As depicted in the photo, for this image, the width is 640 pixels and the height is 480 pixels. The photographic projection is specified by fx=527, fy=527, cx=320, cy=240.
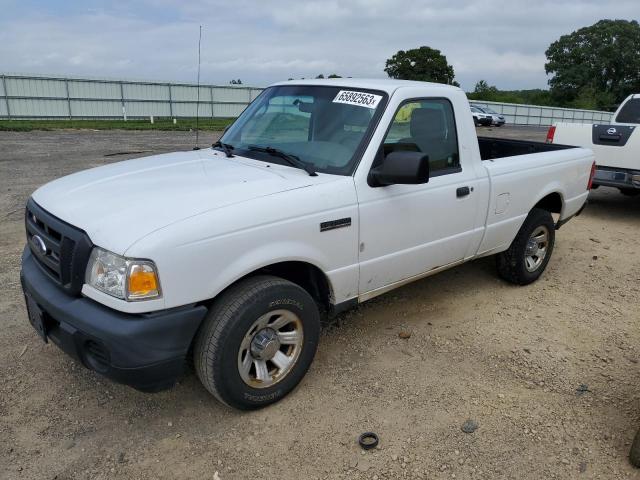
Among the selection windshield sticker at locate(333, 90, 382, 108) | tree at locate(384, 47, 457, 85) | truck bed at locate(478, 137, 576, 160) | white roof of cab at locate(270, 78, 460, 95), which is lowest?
truck bed at locate(478, 137, 576, 160)

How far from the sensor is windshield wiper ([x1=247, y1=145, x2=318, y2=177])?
3.32 meters

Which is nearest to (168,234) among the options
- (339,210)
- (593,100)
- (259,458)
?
(339,210)

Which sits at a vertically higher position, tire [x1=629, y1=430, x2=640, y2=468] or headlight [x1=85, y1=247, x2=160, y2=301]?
headlight [x1=85, y1=247, x2=160, y2=301]

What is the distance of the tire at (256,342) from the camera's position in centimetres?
279

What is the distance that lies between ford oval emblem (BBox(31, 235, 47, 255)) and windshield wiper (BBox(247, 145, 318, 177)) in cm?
151

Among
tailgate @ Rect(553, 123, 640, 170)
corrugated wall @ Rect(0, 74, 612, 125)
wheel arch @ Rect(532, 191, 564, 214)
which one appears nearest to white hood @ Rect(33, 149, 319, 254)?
wheel arch @ Rect(532, 191, 564, 214)

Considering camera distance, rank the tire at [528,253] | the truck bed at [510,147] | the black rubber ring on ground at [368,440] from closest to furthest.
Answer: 1. the black rubber ring on ground at [368,440]
2. the tire at [528,253]
3. the truck bed at [510,147]

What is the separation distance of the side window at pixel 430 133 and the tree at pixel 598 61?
72.6 metres

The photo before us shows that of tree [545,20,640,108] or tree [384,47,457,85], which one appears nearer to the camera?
tree [384,47,457,85]

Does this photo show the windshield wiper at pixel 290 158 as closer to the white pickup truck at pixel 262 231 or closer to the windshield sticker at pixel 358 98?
the white pickup truck at pixel 262 231

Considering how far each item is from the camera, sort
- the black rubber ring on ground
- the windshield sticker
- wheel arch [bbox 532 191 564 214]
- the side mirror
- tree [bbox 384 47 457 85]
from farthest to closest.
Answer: tree [bbox 384 47 457 85], wheel arch [bbox 532 191 564 214], the windshield sticker, the side mirror, the black rubber ring on ground

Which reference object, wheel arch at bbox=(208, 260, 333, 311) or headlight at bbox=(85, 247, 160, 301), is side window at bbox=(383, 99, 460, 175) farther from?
headlight at bbox=(85, 247, 160, 301)

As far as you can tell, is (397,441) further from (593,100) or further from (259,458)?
(593,100)

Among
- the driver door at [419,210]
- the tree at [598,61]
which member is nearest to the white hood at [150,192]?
the driver door at [419,210]
